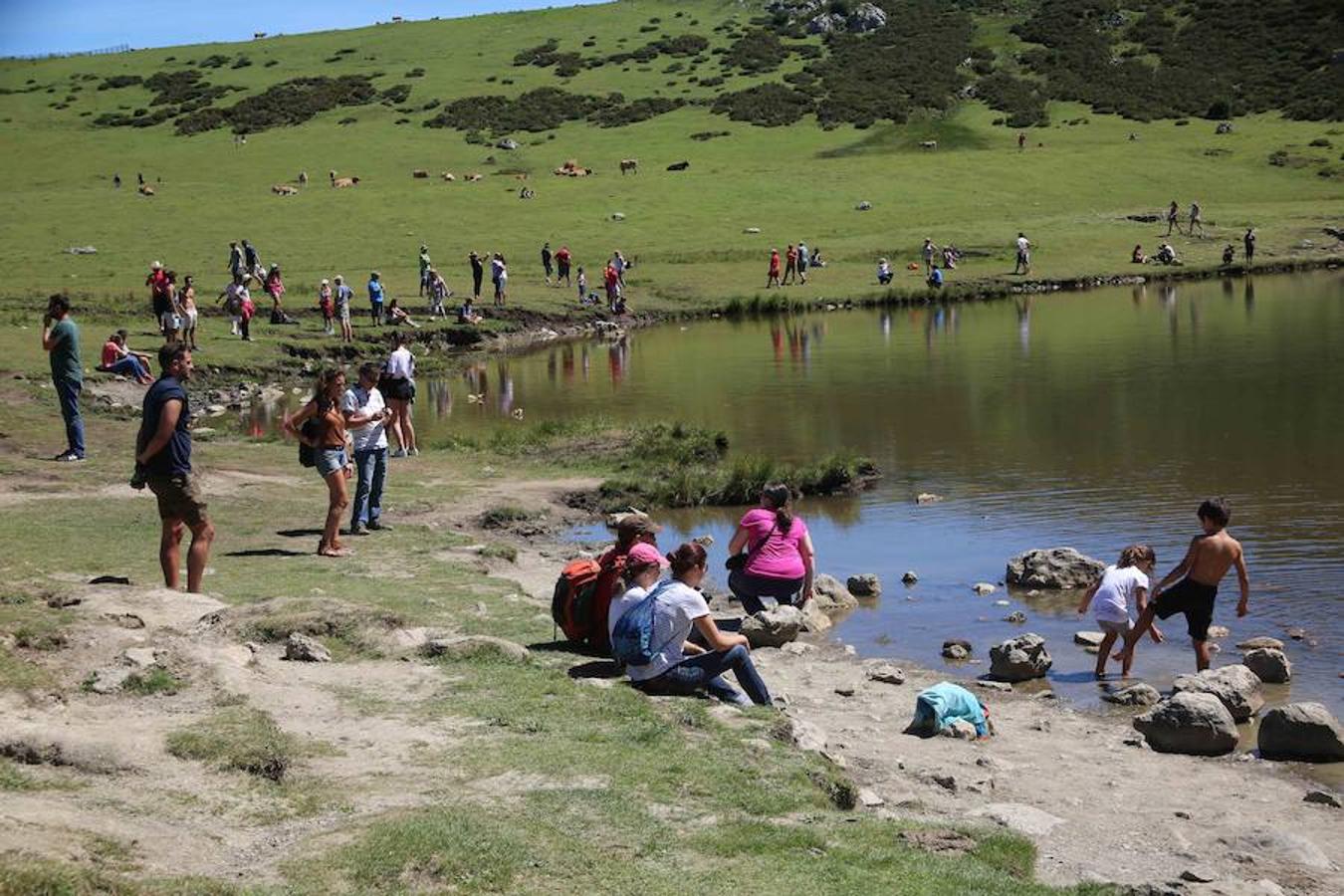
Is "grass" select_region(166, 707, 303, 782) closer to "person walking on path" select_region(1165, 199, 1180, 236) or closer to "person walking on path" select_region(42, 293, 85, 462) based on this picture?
"person walking on path" select_region(42, 293, 85, 462)

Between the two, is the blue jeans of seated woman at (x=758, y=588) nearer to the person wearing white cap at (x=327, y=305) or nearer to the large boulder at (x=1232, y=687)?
the large boulder at (x=1232, y=687)

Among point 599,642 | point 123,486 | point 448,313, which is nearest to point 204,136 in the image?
point 448,313

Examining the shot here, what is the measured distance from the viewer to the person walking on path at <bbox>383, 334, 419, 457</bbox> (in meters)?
26.9

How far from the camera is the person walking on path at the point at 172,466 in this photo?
14.2 metres

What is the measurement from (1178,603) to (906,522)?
8.20m

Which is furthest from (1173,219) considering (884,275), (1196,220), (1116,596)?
(1116,596)

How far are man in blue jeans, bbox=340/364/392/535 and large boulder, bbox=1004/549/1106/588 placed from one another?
823 cm

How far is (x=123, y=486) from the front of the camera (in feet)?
73.1

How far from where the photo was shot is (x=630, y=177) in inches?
3698

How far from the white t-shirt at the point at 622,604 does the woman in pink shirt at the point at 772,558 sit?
365 cm

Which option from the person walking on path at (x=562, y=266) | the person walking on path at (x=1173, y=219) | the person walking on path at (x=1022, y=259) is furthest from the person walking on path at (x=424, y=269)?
the person walking on path at (x=1173, y=219)

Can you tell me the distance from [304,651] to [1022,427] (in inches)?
836

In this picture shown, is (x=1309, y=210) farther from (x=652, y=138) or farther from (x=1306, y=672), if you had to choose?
(x=1306, y=672)

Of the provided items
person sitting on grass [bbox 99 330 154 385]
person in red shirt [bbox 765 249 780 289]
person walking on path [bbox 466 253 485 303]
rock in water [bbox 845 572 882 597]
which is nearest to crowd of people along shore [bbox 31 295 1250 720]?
rock in water [bbox 845 572 882 597]
